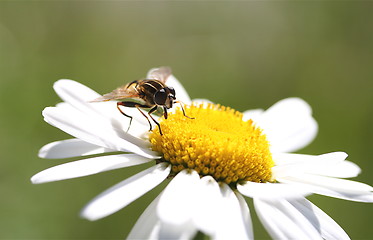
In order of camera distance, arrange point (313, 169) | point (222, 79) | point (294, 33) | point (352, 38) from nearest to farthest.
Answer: point (313, 169)
point (222, 79)
point (352, 38)
point (294, 33)

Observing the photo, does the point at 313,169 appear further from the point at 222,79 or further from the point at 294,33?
the point at 294,33

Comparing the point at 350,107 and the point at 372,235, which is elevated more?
the point at 350,107

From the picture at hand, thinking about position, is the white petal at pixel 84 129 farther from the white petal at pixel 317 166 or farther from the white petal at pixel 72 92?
the white petal at pixel 317 166

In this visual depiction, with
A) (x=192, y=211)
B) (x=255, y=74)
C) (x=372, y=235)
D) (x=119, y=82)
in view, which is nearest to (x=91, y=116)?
(x=192, y=211)

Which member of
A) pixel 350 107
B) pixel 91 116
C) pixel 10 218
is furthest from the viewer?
pixel 350 107

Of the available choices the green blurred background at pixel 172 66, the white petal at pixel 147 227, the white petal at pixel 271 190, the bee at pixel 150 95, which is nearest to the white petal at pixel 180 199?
the white petal at pixel 147 227

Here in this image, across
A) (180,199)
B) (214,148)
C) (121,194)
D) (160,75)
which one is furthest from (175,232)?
(160,75)

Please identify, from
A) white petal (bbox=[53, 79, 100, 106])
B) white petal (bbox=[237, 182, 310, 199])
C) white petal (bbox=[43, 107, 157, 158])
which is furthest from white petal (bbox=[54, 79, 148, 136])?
white petal (bbox=[237, 182, 310, 199])

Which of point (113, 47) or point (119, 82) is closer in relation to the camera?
point (119, 82)
